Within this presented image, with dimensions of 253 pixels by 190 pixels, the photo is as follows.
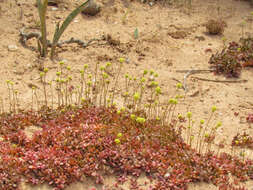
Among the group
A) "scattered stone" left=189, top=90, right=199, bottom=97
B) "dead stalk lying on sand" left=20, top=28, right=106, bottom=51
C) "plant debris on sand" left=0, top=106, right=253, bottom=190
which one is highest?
"dead stalk lying on sand" left=20, top=28, right=106, bottom=51

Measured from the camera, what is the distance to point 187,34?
892 centimetres

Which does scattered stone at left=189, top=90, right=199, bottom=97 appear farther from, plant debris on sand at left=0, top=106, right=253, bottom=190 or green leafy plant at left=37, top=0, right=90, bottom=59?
green leafy plant at left=37, top=0, right=90, bottom=59

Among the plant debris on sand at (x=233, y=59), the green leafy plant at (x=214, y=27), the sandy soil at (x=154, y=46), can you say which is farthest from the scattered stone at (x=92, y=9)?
the plant debris on sand at (x=233, y=59)

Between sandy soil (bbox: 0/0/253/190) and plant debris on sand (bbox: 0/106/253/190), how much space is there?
27cm

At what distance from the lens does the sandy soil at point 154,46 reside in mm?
6324

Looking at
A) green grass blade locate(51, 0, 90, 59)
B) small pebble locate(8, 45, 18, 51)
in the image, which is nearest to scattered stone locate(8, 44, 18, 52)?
small pebble locate(8, 45, 18, 51)

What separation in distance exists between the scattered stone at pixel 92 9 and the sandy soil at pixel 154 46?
148 mm

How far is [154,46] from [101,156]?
14.8ft

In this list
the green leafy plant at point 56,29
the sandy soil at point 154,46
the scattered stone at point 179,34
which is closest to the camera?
the sandy soil at point 154,46

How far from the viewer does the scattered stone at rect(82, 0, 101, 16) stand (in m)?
8.77

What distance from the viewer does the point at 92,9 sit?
8.84m

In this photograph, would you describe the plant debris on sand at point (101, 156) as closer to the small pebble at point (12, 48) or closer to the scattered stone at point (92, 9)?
the small pebble at point (12, 48)

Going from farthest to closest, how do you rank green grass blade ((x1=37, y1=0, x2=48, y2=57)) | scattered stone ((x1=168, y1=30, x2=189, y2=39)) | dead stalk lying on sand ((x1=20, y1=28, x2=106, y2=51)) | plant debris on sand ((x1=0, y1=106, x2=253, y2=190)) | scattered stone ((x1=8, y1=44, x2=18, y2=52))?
1. scattered stone ((x1=168, y1=30, x2=189, y2=39))
2. dead stalk lying on sand ((x1=20, y1=28, x2=106, y2=51))
3. scattered stone ((x1=8, y1=44, x2=18, y2=52))
4. green grass blade ((x1=37, y1=0, x2=48, y2=57))
5. plant debris on sand ((x1=0, y1=106, x2=253, y2=190))

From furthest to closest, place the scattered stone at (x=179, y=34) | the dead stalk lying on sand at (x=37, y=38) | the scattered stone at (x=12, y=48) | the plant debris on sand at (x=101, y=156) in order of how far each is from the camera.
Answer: the scattered stone at (x=179, y=34)
the dead stalk lying on sand at (x=37, y=38)
the scattered stone at (x=12, y=48)
the plant debris on sand at (x=101, y=156)
